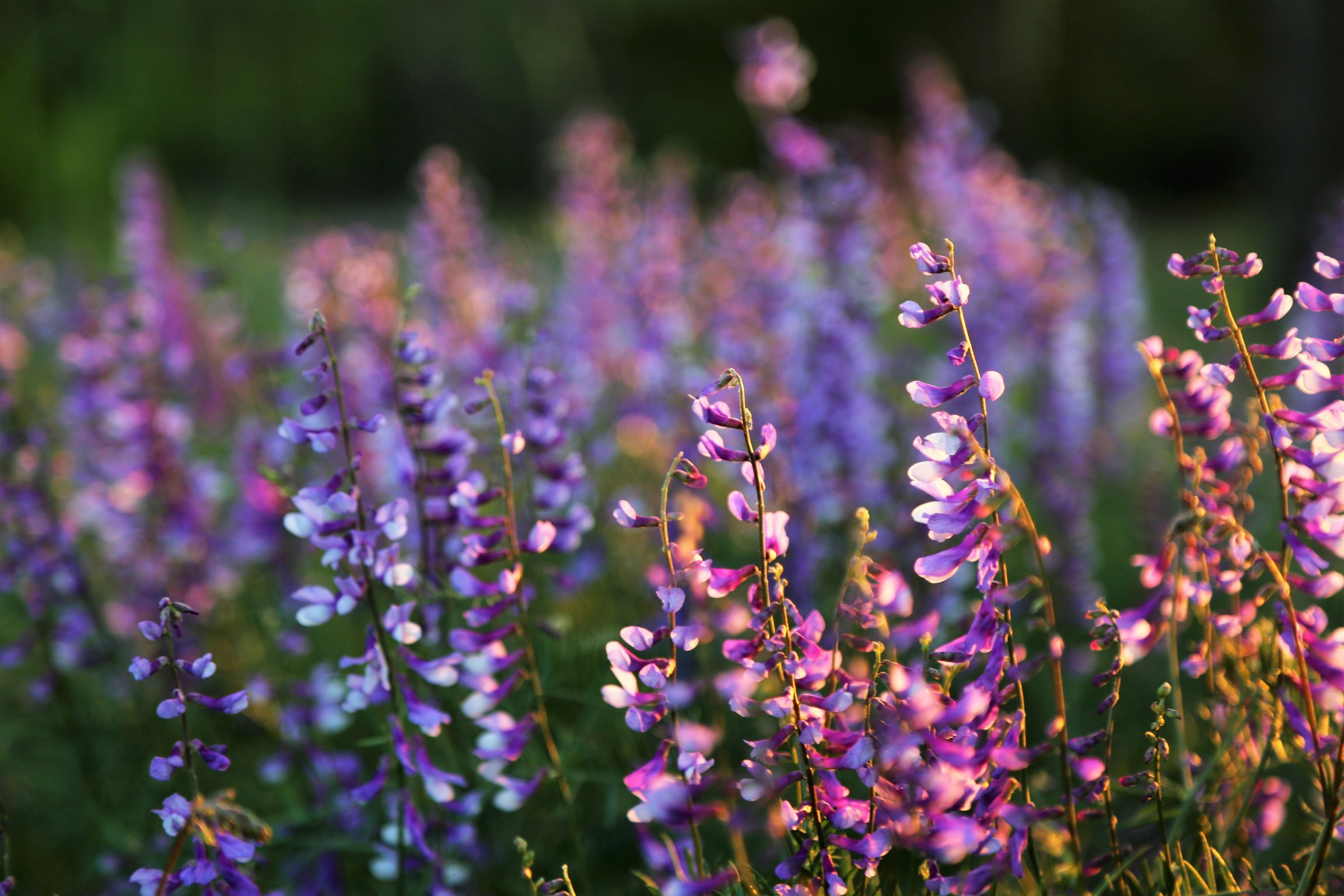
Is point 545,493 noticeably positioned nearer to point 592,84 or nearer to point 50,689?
point 50,689

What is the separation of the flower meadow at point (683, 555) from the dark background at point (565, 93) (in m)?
2.28

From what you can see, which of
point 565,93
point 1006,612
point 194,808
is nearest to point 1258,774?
point 1006,612

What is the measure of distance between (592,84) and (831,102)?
3.86 m

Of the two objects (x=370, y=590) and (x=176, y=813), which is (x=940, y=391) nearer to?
(x=370, y=590)

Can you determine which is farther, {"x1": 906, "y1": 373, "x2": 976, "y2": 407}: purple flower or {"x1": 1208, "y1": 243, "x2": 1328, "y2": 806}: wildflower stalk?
{"x1": 906, "y1": 373, "x2": 976, "y2": 407}: purple flower

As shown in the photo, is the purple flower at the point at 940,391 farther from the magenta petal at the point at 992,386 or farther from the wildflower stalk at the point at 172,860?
the wildflower stalk at the point at 172,860

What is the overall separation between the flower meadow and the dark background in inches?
89.8

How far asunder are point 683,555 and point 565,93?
42.1 ft

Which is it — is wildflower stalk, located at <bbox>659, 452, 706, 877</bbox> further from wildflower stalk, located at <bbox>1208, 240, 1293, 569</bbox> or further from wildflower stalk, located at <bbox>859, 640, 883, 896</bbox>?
wildflower stalk, located at <bbox>1208, 240, 1293, 569</bbox>

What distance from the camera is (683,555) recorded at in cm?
123

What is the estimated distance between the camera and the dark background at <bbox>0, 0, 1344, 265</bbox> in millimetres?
6820

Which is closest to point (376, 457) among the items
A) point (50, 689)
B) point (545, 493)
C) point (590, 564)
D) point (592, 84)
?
point (590, 564)

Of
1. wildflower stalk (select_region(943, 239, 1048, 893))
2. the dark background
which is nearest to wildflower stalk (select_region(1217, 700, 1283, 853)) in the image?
wildflower stalk (select_region(943, 239, 1048, 893))

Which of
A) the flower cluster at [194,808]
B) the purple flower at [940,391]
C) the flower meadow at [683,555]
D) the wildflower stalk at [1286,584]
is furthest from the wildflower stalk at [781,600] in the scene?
the flower cluster at [194,808]
